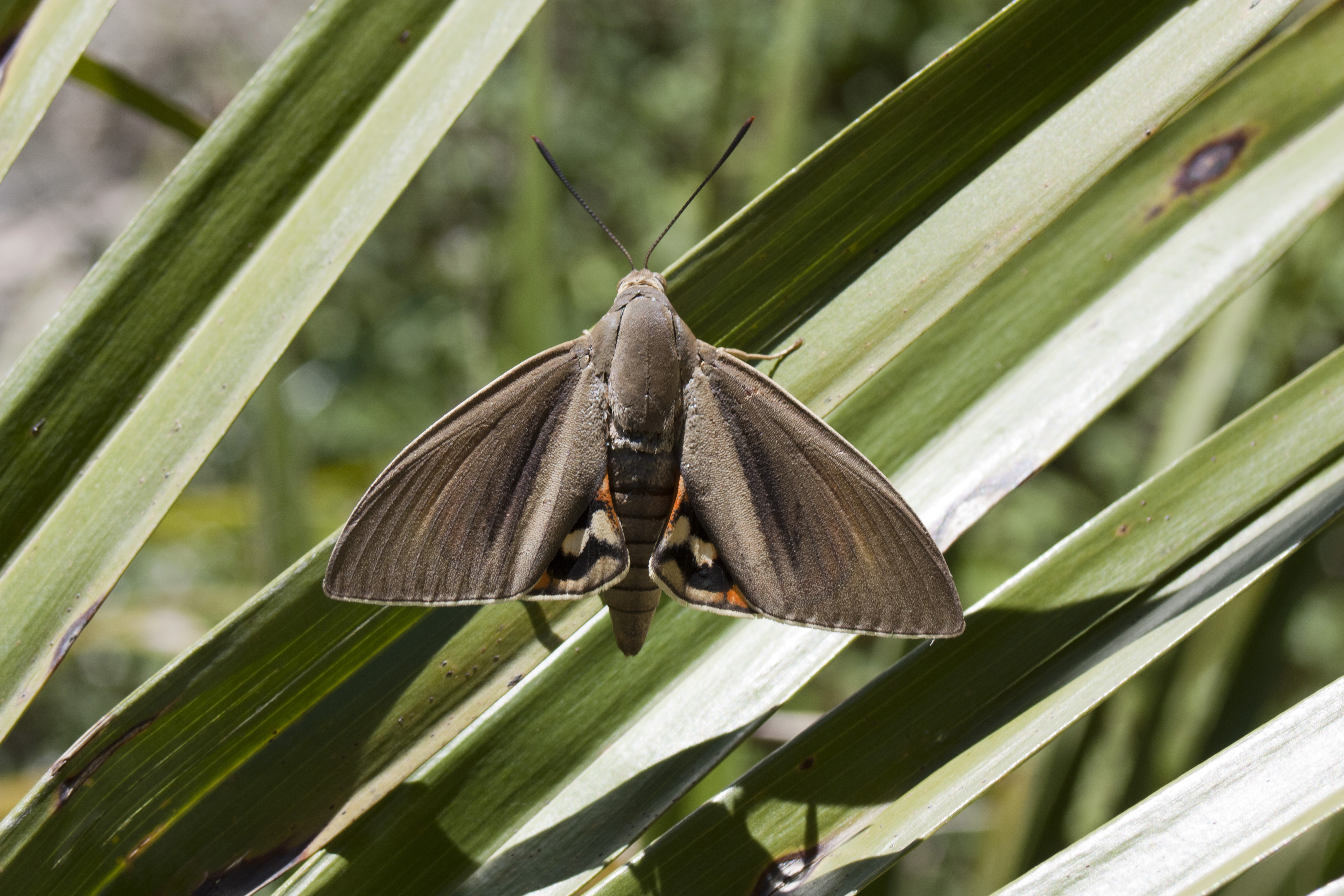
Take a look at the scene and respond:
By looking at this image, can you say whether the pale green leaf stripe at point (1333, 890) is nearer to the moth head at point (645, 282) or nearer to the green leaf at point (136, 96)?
the moth head at point (645, 282)

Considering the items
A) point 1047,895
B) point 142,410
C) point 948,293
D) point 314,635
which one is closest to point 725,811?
point 1047,895

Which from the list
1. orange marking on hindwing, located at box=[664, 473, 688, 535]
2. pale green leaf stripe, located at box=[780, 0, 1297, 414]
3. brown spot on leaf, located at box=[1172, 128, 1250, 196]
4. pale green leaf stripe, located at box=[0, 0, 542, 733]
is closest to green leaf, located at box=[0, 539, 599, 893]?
pale green leaf stripe, located at box=[0, 0, 542, 733]

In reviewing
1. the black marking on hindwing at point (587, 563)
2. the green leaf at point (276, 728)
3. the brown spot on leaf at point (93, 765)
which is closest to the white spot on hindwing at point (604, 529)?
the black marking on hindwing at point (587, 563)

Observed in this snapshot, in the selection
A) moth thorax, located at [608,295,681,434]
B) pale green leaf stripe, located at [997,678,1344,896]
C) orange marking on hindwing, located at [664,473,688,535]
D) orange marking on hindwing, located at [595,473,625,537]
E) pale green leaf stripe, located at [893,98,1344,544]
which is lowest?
pale green leaf stripe, located at [997,678,1344,896]

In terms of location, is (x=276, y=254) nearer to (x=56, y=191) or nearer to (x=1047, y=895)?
(x=1047, y=895)

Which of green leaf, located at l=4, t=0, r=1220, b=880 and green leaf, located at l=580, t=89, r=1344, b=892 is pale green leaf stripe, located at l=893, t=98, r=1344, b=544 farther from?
green leaf, located at l=4, t=0, r=1220, b=880

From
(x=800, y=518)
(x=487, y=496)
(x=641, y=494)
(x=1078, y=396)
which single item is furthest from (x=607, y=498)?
(x=1078, y=396)

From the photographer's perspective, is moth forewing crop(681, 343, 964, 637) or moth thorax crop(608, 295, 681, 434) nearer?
moth forewing crop(681, 343, 964, 637)
